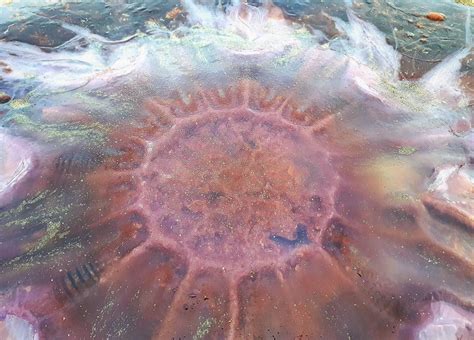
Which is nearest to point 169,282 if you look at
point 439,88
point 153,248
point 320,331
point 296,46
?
point 153,248

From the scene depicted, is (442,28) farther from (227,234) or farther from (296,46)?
(227,234)

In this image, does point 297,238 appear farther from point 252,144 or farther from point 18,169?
point 18,169

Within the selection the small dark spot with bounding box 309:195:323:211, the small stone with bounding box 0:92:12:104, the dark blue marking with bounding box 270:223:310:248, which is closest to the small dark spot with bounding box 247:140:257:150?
the small dark spot with bounding box 309:195:323:211

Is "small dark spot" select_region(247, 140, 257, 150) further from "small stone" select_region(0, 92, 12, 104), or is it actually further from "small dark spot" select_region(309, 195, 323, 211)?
"small stone" select_region(0, 92, 12, 104)

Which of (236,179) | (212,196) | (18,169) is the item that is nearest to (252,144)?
(236,179)

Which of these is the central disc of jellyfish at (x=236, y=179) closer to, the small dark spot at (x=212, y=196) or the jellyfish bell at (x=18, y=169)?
the small dark spot at (x=212, y=196)

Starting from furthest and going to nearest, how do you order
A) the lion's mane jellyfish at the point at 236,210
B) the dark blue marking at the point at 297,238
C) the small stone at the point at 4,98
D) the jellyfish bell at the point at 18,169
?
the small stone at the point at 4,98 < the jellyfish bell at the point at 18,169 < the dark blue marking at the point at 297,238 < the lion's mane jellyfish at the point at 236,210

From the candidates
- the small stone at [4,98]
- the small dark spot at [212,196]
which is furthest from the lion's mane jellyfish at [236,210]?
the small stone at [4,98]
